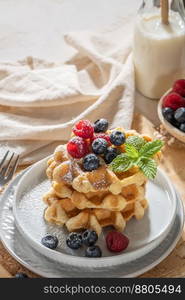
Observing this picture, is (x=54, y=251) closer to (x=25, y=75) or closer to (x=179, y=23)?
(x=25, y=75)

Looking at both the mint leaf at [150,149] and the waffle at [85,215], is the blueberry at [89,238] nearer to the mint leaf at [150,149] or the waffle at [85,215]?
the waffle at [85,215]

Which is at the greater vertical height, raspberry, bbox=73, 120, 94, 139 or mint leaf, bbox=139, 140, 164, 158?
raspberry, bbox=73, 120, 94, 139

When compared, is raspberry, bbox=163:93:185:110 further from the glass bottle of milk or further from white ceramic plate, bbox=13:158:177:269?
white ceramic plate, bbox=13:158:177:269

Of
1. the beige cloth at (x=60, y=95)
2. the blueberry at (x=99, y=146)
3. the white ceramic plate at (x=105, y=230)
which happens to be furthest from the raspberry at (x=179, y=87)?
the blueberry at (x=99, y=146)

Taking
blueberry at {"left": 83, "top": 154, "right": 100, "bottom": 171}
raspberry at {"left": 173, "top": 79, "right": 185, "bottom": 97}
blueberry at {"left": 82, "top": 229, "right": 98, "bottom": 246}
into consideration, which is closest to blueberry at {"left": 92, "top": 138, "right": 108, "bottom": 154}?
blueberry at {"left": 83, "top": 154, "right": 100, "bottom": 171}

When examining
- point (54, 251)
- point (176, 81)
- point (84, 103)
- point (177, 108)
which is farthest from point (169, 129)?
point (54, 251)

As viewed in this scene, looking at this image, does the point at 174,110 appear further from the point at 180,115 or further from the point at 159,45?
the point at 159,45
